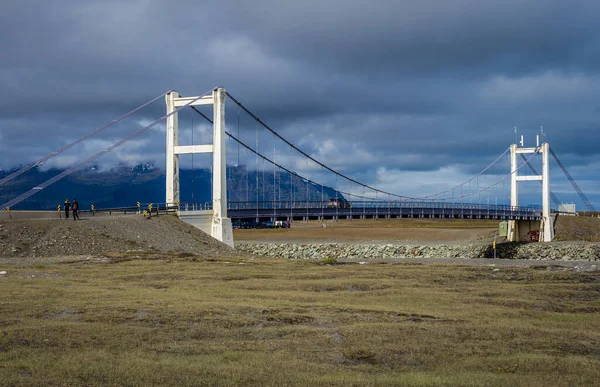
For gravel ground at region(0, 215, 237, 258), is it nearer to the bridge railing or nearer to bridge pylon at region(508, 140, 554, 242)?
the bridge railing

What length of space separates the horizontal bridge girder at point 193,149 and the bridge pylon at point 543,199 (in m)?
59.7

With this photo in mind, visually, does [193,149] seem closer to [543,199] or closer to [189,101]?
[189,101]

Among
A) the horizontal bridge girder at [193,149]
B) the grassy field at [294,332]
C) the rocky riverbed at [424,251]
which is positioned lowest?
the rocky riverbed at [424,251]

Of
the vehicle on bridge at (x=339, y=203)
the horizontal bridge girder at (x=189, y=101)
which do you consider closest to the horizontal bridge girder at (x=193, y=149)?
the horizontal bridge girder at (x=189, y=101)

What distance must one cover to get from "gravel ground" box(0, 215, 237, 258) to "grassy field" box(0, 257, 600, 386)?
13115 mm

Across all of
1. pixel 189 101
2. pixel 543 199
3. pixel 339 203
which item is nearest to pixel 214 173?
pixel 189 101

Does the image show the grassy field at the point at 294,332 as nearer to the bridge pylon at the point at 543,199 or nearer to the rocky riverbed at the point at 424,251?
the rocky riverbed at the point at 424,251

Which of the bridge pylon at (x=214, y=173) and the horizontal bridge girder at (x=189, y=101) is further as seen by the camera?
the horizontal bridge girder at (x=189, y=101)

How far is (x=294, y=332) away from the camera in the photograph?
1764 cm

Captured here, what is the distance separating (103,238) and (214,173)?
14.3m

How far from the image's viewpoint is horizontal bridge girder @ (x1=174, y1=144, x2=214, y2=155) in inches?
2367

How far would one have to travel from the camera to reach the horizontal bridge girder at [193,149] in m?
60.1

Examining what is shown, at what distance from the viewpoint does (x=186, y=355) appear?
14.8 metres

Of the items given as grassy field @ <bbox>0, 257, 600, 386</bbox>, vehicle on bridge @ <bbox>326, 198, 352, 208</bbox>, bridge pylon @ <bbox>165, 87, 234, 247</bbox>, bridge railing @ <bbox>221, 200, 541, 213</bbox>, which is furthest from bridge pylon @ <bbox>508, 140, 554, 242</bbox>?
grassy field @ <bbox>0, 257, 600, 386</bbox>
